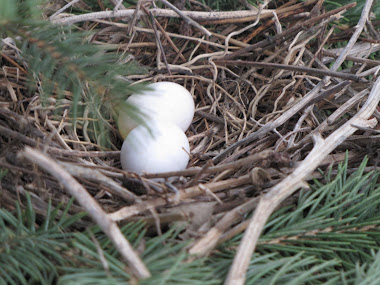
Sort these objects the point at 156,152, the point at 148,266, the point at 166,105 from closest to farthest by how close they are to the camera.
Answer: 1. the point at 148,266
2. the point at 156,152
3. the point at 166,105

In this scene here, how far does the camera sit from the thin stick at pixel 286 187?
1.48 feet

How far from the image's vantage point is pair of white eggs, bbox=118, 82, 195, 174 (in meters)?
0.81

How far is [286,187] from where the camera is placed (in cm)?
55

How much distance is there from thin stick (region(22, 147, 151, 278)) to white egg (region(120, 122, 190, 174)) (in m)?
0.34

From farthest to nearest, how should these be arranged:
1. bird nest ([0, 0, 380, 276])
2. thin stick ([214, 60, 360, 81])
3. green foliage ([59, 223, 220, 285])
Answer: thin stick ([214, 60, 360, 81]) < bird nest ([0, 0, 380, 276]) < green foliage ([59, 223, 220, 285])

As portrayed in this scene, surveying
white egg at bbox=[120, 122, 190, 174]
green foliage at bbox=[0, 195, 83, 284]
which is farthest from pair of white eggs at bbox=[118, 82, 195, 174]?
green foliage at bbox=[0, 195, 83, 284]

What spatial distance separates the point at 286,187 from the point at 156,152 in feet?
1.04

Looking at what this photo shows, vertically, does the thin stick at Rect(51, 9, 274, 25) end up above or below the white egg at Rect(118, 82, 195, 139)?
above

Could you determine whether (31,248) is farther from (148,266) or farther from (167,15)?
(167,15)

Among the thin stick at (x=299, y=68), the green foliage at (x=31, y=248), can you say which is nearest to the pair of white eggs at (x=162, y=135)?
the thin stick at (x=299, y=68)

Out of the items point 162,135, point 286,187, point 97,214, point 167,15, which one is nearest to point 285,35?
point 167,15

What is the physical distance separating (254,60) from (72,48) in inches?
25.5

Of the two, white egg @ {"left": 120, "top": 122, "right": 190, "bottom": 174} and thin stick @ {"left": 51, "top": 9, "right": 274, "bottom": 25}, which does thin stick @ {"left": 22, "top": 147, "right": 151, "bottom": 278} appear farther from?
thin stick @ {"left": 51, "top": 9, "right": 274, "bottom": 25}

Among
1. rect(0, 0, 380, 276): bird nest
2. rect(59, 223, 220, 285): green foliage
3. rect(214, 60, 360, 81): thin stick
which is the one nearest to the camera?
rect(59, 223, 220, 285): green foliage
